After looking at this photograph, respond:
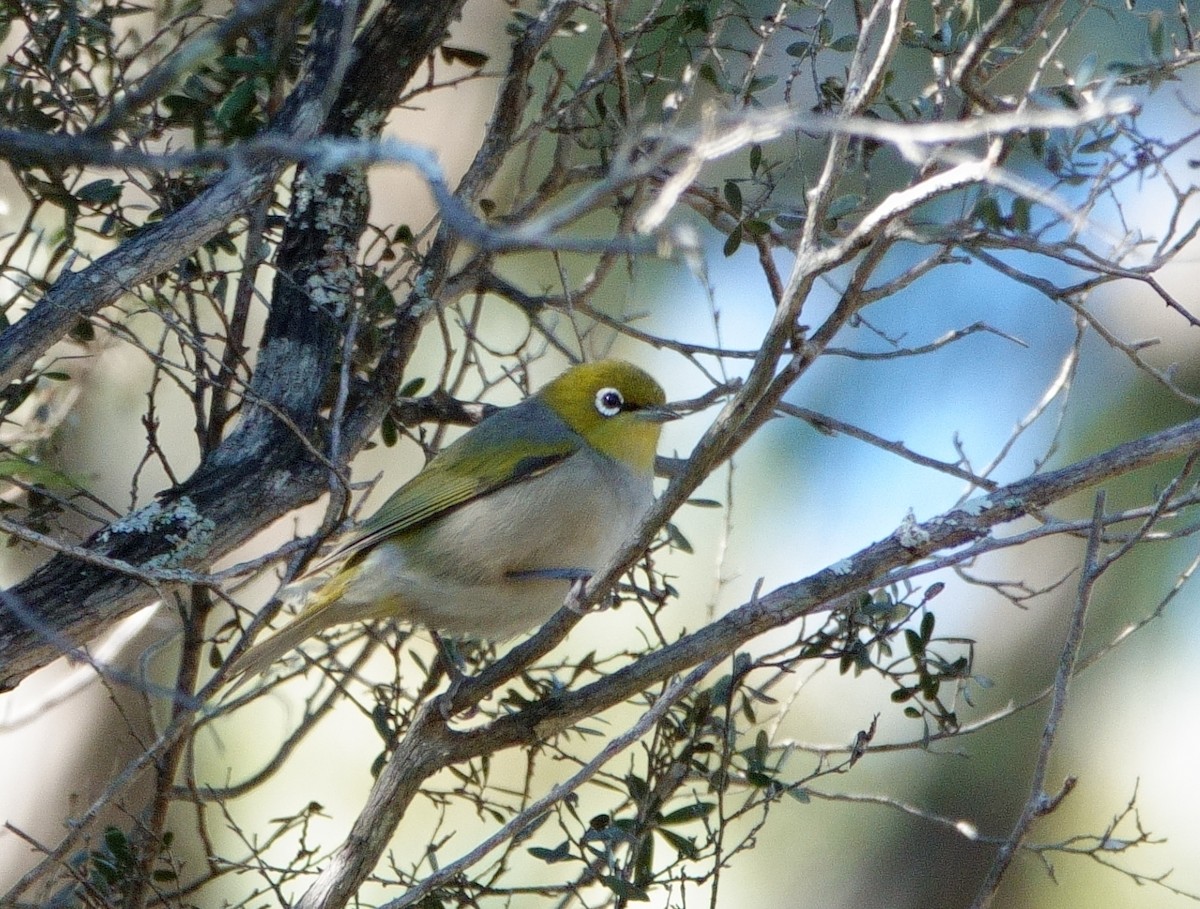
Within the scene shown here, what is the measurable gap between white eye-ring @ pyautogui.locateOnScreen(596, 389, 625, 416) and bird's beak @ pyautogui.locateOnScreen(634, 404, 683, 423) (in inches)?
2.8

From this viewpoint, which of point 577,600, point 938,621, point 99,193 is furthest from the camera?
point 938,621

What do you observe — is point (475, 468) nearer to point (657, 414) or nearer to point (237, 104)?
point (657, 414)

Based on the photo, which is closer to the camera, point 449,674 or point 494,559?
point 449,674

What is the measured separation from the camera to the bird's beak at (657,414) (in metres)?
4.62

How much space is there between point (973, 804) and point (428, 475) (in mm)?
4433

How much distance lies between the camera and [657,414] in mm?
4660

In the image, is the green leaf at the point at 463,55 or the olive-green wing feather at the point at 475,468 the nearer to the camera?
the green leaf at the point at 463,55

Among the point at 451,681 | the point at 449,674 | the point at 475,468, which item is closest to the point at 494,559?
the point at 475,468

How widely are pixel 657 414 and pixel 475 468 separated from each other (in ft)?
2.26

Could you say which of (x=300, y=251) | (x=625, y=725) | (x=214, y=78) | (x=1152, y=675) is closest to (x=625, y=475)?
(x=300, y=251)

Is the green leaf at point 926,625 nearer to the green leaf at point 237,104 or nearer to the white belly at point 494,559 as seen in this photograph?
the white belly at point 494,559

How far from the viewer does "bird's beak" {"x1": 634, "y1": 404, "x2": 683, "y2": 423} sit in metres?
4.62

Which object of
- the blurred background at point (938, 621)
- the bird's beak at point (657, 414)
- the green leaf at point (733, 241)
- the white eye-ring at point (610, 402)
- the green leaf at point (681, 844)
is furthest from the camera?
the blurred background at point (938, 621)

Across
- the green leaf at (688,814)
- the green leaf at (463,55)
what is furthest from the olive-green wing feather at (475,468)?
the green leaf at (688,814)
